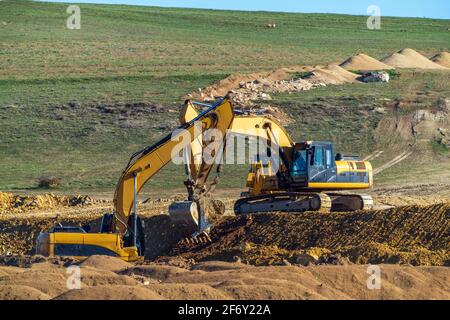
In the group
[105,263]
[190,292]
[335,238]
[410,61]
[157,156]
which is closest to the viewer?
[190,292]

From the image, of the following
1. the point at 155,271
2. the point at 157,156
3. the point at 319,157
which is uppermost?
the point at 157,156

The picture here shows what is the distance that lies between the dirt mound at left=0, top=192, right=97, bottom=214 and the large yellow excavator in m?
9.66

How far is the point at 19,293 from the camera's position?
20391mm

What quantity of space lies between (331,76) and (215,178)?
→ 3568 cm

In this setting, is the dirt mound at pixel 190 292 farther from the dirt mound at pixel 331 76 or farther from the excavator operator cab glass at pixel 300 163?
the dirt mound at pixel 331 76

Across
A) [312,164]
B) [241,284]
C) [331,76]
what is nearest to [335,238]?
[312,164]

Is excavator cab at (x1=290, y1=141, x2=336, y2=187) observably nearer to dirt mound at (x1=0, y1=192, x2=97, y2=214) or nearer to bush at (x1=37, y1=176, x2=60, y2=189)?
dirt mound at (x1=0, y1=192, x2=97, y2=214)

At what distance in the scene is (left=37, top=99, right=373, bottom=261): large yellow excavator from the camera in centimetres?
2862

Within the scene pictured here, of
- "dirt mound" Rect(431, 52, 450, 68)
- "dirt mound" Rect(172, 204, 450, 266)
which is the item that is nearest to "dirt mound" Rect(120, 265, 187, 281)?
"dirt mound" Rect(172, 204, 450, 266)

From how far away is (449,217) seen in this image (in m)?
28.4

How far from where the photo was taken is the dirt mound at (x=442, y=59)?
7856cm

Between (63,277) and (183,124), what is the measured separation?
7.41 metres

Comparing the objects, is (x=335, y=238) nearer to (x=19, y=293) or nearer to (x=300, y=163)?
(x=300, y=163)
